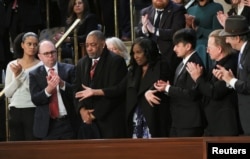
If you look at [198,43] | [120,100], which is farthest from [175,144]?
[198,43]

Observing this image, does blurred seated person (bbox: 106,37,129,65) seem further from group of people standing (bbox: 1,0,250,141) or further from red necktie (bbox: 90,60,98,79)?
red necktie (bbox: 90,60,98,79)

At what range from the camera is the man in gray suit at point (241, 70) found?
6984 mm

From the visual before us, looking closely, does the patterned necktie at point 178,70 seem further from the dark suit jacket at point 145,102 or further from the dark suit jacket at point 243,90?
the dark suit jacket at point 243,90

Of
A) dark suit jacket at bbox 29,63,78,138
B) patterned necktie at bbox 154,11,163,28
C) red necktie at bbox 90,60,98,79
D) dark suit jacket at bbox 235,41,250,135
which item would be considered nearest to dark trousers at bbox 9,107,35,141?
dark suit jacket at bbox 29,63,78,138

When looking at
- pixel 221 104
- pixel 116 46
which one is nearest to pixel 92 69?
pixel 116 46

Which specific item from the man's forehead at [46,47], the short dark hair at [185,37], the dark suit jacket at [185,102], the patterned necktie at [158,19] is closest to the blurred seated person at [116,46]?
the patterned necktie at [158,19]

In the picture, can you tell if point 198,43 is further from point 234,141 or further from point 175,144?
point 234,141

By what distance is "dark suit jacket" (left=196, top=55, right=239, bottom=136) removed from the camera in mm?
7180

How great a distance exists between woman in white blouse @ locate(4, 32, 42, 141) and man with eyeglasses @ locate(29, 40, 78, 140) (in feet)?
0.43

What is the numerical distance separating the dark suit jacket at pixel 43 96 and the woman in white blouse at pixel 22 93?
0.13 meters

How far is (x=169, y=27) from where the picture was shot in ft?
27.4

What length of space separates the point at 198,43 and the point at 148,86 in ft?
3.75

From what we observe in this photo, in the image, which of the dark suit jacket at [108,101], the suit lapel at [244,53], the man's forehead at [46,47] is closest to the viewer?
the suit lapel at [244,53]

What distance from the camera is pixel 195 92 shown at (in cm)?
734
